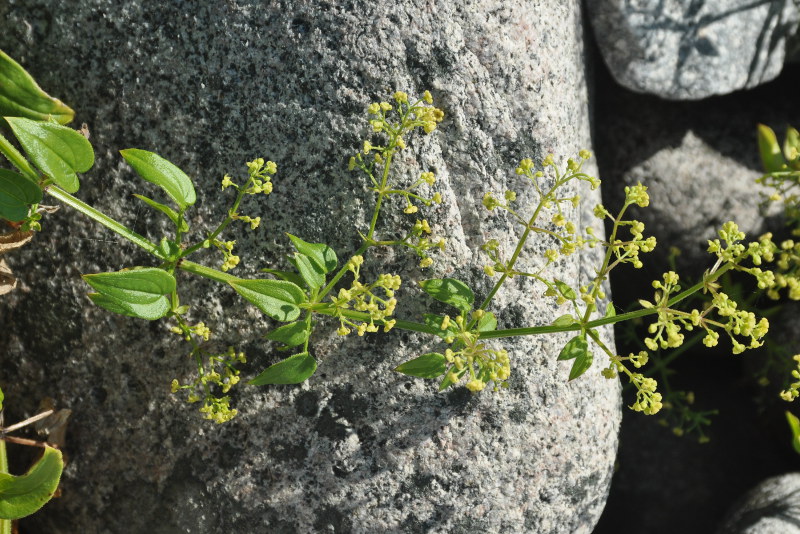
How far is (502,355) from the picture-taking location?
185 cm

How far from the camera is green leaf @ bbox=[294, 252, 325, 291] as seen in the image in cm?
195

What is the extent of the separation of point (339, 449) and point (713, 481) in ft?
5.89

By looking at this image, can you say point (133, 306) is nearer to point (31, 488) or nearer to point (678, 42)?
point (31, 488)

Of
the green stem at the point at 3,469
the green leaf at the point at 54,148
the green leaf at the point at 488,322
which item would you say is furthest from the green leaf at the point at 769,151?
the green stem at the point at 3,469

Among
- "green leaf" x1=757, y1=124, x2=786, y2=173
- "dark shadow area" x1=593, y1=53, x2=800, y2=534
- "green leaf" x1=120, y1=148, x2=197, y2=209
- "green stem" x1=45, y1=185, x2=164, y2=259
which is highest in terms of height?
"green leaf" x1=120, y1=148, x2=197, y2=209

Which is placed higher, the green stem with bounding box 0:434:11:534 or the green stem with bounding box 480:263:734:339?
the green stem with bounding box 480:263:734:339

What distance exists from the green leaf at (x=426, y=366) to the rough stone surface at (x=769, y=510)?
59.2 inches

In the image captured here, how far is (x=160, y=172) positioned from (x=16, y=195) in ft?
1.18

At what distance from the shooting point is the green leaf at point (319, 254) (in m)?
1.97

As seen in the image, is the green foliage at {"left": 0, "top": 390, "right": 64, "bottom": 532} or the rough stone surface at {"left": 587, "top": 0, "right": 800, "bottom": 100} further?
the rough stone surface at {"left": 587, "top": 0, "right": 800, "bottom": 100}

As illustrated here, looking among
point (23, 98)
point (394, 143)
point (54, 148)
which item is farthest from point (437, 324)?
point (23, 98)

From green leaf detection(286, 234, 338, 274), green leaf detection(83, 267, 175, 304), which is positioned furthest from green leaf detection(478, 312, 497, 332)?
green leaf detection(83, 267, 175, 304)

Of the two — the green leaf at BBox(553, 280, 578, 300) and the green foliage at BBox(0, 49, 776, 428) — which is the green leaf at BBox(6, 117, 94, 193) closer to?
the green foliage at BBox(0, 49, 776, 428)

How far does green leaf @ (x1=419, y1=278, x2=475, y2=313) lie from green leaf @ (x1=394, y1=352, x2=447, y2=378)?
0.15 metres
